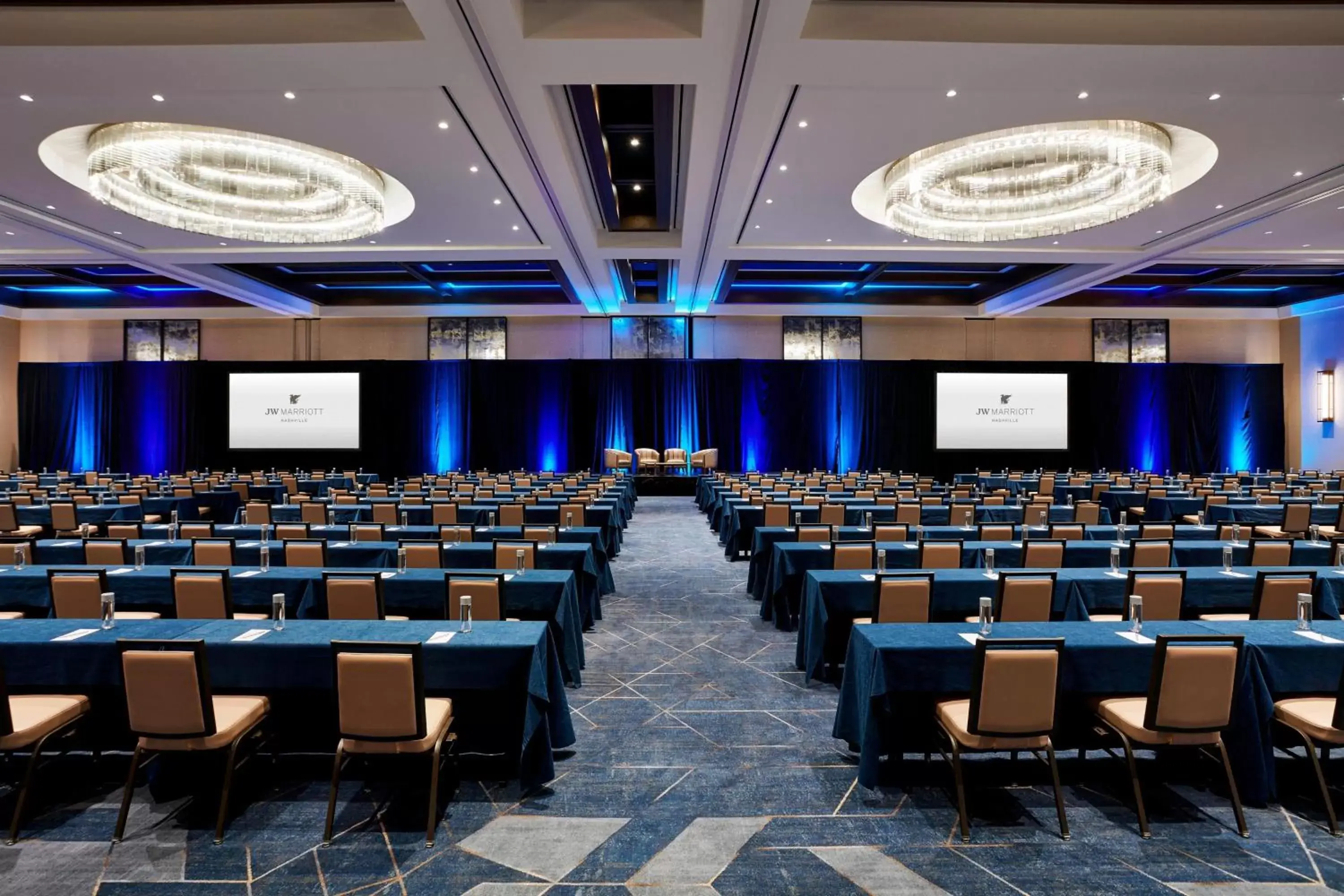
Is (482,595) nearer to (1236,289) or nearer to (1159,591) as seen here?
(1159,591)

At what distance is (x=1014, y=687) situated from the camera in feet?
9.75

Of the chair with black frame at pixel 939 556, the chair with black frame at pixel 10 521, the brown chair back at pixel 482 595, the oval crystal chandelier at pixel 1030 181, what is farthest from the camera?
the chair with black frame at pixel 10 521

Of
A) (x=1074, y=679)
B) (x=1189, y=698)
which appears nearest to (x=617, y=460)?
(x=1074, y=679)

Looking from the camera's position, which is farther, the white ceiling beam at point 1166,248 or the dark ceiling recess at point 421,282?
the dark ceiling recess at point 421,282

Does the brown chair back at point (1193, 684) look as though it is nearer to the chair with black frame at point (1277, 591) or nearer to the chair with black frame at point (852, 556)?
the chair with black frame at point (1277, 591)

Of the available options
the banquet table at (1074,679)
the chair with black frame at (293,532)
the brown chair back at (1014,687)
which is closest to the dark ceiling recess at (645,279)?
the chair with black frame at (293,532)

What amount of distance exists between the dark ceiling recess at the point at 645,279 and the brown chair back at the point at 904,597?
37.0 feet

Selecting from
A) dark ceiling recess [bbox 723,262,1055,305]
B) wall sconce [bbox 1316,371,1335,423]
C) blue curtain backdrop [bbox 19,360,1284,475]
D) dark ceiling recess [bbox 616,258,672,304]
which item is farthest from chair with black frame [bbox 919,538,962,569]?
wall sconce [bbox 1316,371,1335,423]

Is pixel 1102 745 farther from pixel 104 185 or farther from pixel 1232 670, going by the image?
pixel 104 185

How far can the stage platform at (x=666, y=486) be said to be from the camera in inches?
738

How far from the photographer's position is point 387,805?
3180 mm

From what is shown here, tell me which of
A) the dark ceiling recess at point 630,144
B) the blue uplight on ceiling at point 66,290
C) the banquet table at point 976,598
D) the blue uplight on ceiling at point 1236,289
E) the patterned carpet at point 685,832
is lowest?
the patterned carpet at point 685,832

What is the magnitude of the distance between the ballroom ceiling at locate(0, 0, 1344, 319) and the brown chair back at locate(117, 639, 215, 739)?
192 inches

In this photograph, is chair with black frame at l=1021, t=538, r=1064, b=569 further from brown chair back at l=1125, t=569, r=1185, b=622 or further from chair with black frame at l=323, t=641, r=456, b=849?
chair with black frame at l=323, t=641, r=456, b=849
